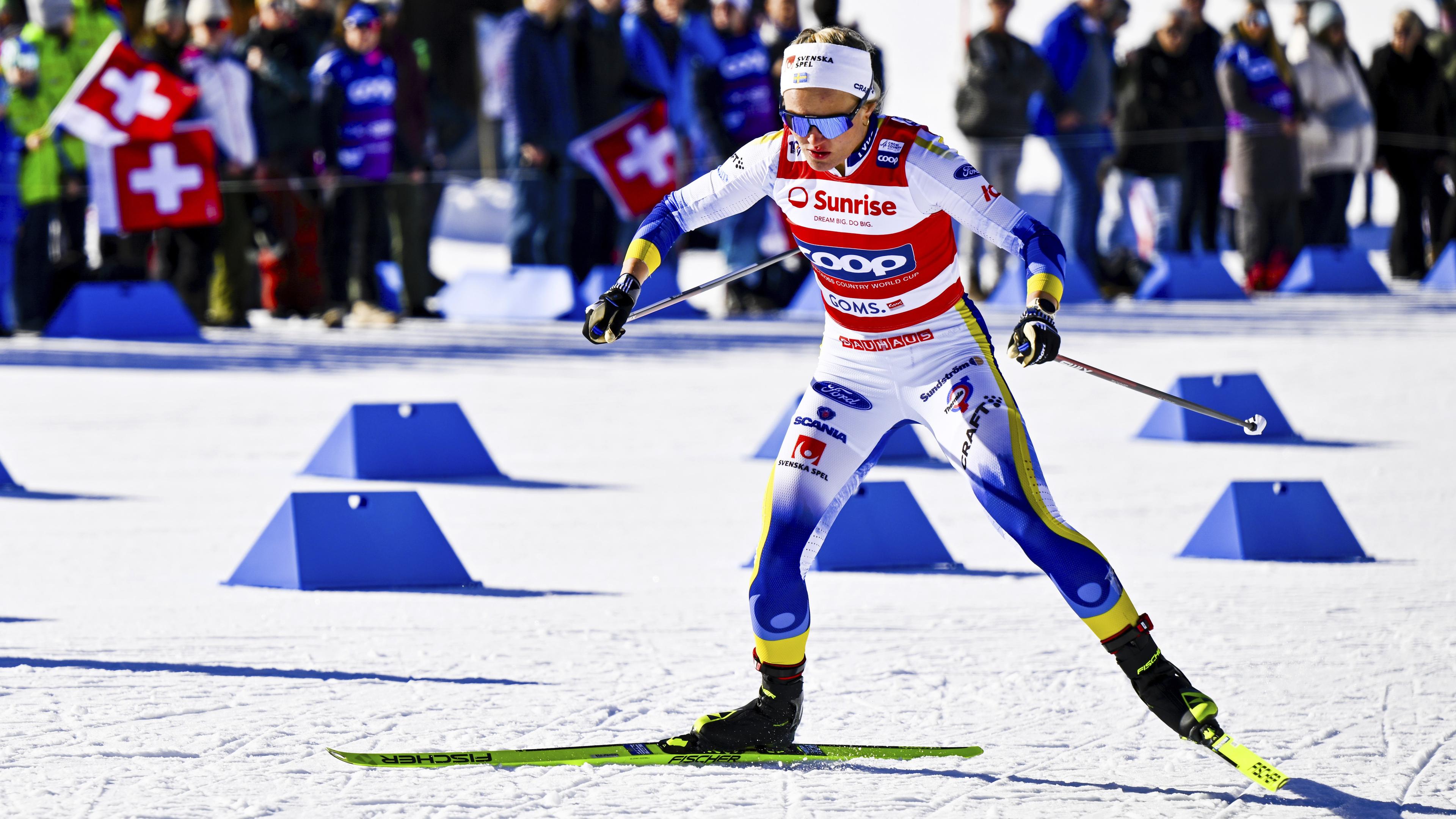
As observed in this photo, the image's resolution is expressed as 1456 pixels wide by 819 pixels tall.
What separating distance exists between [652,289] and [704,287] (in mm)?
10816

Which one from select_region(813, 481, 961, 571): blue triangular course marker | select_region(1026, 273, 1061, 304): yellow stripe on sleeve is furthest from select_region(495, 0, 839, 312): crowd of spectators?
select_region(1026, 273, 1061, 304): yellow stripe on sleeve

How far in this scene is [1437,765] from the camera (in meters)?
4.60

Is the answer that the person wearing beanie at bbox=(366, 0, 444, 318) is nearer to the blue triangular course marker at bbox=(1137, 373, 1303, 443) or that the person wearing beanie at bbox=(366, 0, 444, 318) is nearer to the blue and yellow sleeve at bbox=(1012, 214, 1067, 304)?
the blue triangular course marker at bbox=(1137, 373, 1303, 443)

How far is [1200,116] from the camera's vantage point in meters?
16.9

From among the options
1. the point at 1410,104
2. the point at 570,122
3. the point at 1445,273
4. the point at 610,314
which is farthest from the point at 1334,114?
the point at 610,314

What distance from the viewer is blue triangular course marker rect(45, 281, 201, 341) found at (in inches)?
555

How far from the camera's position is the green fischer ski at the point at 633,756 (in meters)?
4.54

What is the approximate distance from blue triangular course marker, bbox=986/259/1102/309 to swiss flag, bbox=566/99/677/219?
279cm

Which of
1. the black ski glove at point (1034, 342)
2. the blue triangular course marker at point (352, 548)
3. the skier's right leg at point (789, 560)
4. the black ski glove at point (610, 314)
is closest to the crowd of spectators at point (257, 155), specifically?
the blue triangular course marker at point (352, 548)

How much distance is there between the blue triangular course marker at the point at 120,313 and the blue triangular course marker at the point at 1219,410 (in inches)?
260

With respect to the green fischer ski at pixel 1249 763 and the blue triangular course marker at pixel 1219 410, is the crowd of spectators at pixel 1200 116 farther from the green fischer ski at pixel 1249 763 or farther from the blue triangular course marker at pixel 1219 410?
the green fischer ski at pixel 1249 763

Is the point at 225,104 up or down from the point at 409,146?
up

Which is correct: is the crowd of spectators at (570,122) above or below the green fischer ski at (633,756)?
above

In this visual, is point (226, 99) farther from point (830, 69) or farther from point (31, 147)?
point (830, 69)
